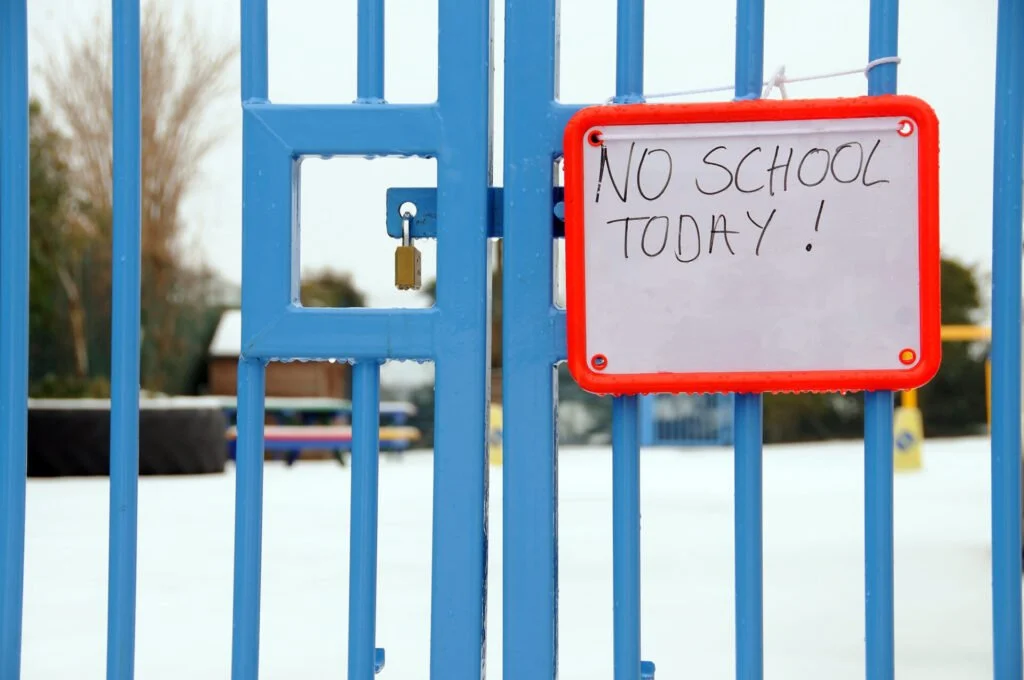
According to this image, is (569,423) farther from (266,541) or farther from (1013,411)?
(1013,411)

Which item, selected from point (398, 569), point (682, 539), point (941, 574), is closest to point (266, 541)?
point (398, 569)

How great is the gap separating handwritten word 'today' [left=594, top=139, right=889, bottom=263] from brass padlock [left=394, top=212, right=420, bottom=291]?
0.71 feet

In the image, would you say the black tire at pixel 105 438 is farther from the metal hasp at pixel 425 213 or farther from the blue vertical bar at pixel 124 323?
the metal hasp at pixel 425 213

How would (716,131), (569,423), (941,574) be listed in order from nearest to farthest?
(716,131) → (941,574) → (569,423)

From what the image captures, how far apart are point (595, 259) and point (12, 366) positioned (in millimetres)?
682

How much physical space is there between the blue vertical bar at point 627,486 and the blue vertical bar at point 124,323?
0.55m

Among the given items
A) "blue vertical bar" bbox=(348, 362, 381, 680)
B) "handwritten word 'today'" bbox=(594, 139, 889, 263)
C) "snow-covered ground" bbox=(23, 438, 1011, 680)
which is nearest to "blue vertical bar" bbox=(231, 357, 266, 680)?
"blue vertical bar" bbox=(348, 362, 381, 680)

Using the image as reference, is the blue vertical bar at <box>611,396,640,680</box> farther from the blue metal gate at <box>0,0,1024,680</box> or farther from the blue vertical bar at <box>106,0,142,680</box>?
the blue vertical bar at <box>106,0,142,680</box>

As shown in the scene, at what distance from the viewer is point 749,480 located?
1137 millimetres

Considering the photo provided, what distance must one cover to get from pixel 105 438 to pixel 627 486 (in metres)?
6.51

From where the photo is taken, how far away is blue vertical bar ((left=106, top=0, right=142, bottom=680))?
1175mm

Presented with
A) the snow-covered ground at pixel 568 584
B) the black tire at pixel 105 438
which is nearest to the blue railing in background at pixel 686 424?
the snow-covered ground at pixel 568 584

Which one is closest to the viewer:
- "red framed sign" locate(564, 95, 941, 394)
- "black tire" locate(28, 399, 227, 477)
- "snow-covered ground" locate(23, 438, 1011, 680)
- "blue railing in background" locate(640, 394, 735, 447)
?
"red framed sign" locate(564, 95, 941, 394)

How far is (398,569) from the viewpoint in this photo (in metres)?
3.43
